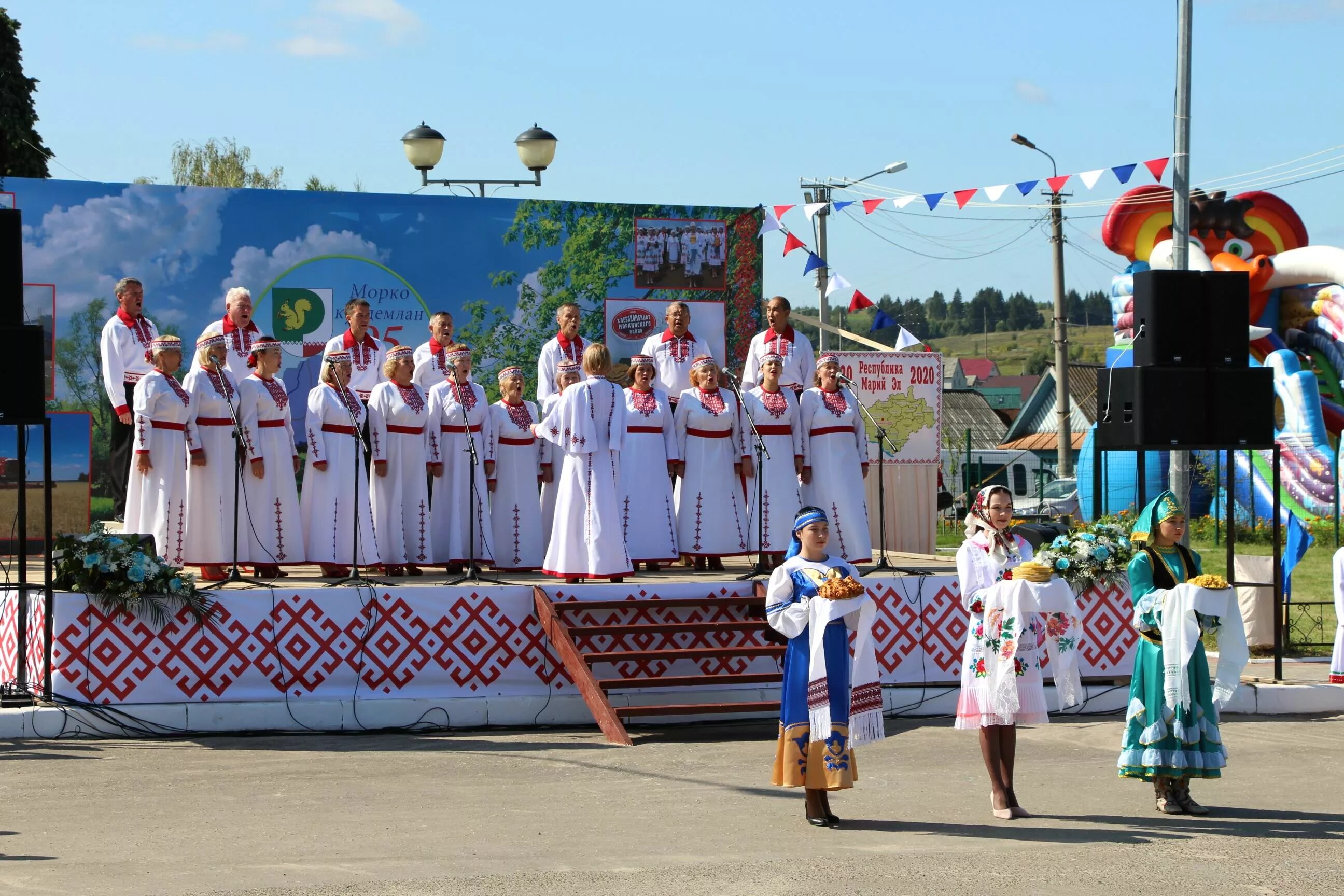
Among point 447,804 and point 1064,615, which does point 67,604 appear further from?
point 1064,615

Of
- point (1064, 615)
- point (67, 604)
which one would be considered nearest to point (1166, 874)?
point (1064, 615)

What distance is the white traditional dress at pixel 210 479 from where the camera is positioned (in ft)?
37.7

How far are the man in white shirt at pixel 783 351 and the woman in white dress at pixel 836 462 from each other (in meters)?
0.39

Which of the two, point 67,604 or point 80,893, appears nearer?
point 80,893

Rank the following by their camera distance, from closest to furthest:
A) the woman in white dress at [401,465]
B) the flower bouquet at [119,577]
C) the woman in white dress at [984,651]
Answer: the woman in white dress at [984,651]
the flower bouquet at [119,577]
the woman in white dress at [401,465]

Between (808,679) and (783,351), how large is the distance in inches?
245

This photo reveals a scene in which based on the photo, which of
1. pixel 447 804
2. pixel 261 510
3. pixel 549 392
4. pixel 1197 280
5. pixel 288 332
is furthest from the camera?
pixel 288 332

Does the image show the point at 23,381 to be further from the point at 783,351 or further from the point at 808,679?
the point at 783,351

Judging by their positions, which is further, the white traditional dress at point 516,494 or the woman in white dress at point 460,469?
the white traditional dress at point 516,494

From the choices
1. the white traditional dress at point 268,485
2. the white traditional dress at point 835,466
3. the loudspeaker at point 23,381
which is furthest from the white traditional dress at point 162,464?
the white traditional dress at point 835,466

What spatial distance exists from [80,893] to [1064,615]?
15.0ft

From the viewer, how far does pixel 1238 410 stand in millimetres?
10914

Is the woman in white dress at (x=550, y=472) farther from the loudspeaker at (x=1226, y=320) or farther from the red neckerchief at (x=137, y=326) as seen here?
the loudspeaker at (x=1226, y=320)

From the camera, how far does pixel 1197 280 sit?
1091 centimetres
